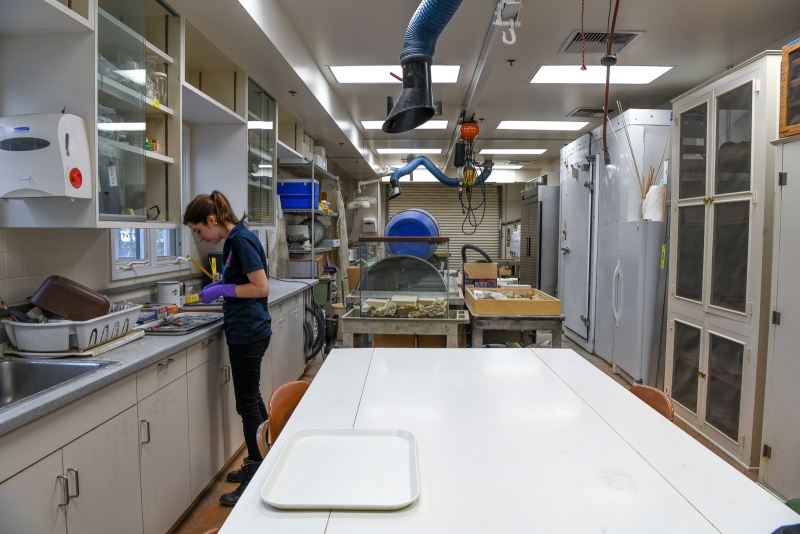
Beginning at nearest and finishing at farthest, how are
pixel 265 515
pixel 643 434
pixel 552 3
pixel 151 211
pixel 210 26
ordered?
1. pixel 265 515
2. pixel 643 434
3. pixel 151 211
4. pixel 210 26
5. pixel 552 3

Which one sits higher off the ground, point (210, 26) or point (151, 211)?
point (210, 26)

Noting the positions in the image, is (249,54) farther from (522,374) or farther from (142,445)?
(522,374)

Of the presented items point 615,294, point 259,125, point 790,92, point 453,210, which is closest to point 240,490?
point 259,125

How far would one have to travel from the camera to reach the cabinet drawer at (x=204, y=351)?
2.19 m

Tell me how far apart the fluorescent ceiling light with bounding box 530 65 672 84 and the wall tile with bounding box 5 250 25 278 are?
418 cm

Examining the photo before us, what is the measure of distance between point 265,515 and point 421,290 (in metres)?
2.24

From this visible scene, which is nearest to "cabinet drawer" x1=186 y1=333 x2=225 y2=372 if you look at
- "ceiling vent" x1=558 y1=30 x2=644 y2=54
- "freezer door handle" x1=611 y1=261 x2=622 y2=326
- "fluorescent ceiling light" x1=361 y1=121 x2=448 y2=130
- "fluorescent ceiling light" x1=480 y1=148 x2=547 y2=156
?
"ceiling vent" x1=558 y1=30 x2=644 y2=54

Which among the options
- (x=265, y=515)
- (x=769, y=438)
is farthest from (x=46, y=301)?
(x=769, y=438)

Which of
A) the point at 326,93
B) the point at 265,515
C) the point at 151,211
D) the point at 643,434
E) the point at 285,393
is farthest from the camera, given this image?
the point at 326,93

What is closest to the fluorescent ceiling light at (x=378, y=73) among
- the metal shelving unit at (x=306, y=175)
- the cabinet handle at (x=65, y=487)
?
the metal shelving unit at (x=306, y=175)

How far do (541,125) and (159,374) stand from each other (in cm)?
597

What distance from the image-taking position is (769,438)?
2426 mm

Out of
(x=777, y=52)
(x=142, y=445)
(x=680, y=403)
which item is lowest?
(x=680, y=403)

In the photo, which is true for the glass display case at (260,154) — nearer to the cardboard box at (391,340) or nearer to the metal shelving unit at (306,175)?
the metal shelving unit at (306,175)
